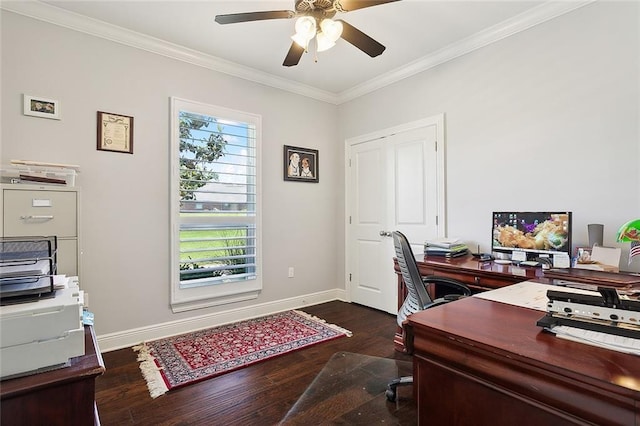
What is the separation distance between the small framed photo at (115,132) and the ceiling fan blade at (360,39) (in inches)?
79.9

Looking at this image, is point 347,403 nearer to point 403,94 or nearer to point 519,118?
point 519,118

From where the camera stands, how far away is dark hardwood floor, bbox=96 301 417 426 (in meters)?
1.81

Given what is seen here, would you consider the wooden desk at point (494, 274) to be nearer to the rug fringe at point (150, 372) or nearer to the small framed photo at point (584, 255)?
the small framed photo at point (584, 255)

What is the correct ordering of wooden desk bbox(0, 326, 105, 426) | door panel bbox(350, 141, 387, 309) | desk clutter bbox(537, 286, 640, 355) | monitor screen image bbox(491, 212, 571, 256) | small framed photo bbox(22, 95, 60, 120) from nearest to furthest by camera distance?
1. wooden desk bbox(0, 326, 105, 426)
2. desk clutter bbox(537, 286, 640, 355)
3. monitor screen image bbox(491, 212, 571, 256)
4. small framed photo bbox(22, 95, 60, 120)
5. door panel bbox(350, 141, 387, 309)

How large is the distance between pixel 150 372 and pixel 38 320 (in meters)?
1.90

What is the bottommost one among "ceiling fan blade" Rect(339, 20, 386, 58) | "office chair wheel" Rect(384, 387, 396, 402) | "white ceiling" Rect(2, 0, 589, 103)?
"office chair wheel" Rect(384, 387, 396, 402)

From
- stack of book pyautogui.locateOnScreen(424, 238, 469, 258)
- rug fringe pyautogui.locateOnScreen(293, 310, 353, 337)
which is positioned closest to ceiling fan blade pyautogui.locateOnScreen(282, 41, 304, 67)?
stack of book pyautogui.locateOnScreen(424, 238, 469, 258)

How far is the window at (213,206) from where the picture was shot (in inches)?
121

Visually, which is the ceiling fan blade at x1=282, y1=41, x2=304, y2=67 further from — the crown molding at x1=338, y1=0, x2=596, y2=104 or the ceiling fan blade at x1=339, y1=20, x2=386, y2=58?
the crown molding at x1=338, y1=0, x2=596, y2=104

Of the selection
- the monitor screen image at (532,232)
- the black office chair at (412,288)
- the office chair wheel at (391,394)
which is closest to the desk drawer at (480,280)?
the black office chair at (412,288)

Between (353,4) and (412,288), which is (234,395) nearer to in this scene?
(412,288)

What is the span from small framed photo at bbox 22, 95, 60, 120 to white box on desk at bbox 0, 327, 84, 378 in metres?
2.50

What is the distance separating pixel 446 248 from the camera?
8.85ft

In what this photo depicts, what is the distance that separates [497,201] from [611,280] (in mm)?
1206
